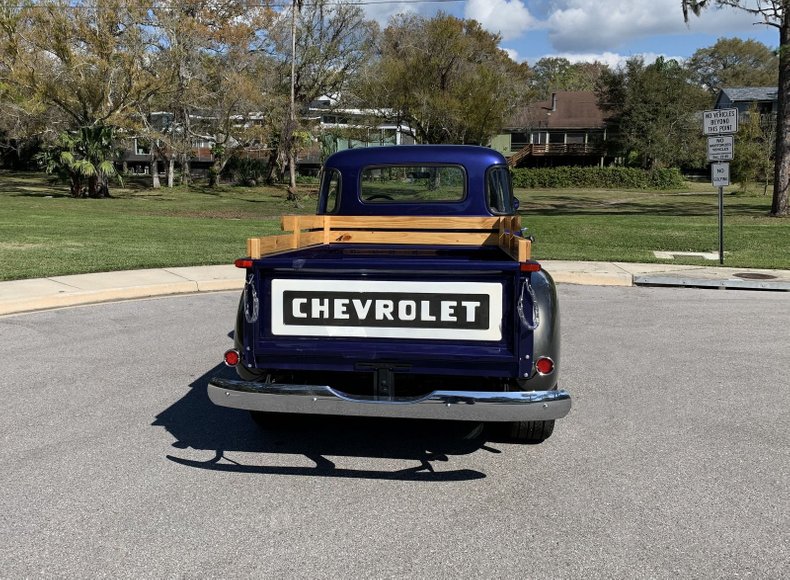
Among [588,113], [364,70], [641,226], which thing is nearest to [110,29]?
[364,70]

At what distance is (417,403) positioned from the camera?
3646 mm

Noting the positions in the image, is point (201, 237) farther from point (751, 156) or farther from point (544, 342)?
point (751, 156)

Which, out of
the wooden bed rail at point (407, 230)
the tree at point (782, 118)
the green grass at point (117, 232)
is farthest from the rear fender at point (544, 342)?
the tree at point (782, 118)

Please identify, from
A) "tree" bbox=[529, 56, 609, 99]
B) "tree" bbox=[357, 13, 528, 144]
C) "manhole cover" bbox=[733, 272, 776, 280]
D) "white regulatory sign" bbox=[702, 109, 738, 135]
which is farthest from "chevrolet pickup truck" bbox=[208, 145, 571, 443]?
"tree" bbox=[529, 56, 609, 99]

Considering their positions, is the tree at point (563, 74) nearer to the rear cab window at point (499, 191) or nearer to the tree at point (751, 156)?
the tree at point (751, 156)

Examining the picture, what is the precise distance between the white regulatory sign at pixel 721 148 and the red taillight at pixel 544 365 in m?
10.5

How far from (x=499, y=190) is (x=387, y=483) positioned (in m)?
3.17

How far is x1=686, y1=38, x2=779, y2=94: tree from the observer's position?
80.1 metres

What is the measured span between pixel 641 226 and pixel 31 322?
15.8m

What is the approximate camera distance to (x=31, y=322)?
26.4 ft

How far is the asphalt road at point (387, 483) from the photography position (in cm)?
313

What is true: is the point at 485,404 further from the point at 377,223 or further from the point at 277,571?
the point at 377,223

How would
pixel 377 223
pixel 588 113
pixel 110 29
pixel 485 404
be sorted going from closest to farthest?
pixel 485 404
pixel 377 223
pixel 110 29
pixel 588 113

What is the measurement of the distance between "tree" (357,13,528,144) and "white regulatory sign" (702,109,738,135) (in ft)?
96.4
